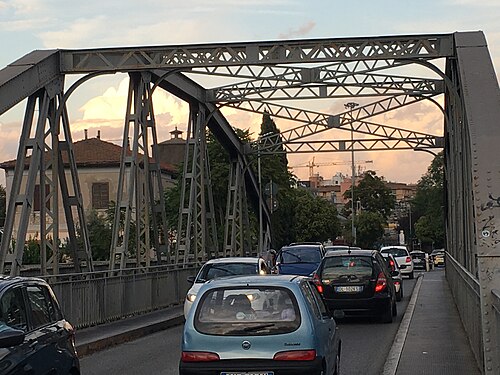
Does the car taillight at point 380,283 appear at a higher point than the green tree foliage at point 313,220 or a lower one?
lower

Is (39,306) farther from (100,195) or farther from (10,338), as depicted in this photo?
(100,195)

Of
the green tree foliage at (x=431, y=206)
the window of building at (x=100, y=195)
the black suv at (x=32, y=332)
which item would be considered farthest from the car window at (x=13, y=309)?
the green tree foliage at (x=431, y=206)

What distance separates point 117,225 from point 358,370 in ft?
48.8

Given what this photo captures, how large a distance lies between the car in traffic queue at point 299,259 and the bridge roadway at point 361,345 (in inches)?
242

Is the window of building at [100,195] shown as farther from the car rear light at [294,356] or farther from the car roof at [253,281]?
the car rear light at [294,356]

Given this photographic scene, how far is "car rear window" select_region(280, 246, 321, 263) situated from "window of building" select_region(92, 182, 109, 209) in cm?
4909

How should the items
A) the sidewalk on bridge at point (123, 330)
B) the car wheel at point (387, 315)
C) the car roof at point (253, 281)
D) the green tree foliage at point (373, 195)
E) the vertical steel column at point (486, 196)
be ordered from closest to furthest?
the car roof at point (253, 281)
the vertical steel column at point (486, 196)
the sidewalk on bridge at point (123, 330)
the car wheel at point (387, 315)
the green tree foliage at point (373, 195)

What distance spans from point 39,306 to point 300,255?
78.3ft

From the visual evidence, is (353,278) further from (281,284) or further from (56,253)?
(281,284)

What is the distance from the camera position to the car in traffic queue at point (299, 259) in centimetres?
3150

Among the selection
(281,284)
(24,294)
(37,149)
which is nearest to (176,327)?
(37,149)

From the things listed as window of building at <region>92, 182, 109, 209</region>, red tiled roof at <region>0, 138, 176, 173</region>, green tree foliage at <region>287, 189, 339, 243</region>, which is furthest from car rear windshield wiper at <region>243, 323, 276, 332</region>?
green tree foliage at <region>287, 189, 339, 243</region>

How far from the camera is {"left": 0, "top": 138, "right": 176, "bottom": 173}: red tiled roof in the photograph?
277ft

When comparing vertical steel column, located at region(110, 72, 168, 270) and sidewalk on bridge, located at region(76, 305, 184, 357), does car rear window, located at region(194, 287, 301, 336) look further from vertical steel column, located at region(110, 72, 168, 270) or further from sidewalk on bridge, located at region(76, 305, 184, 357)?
vertical steel column, located at region(110, 72, 168, 270)
